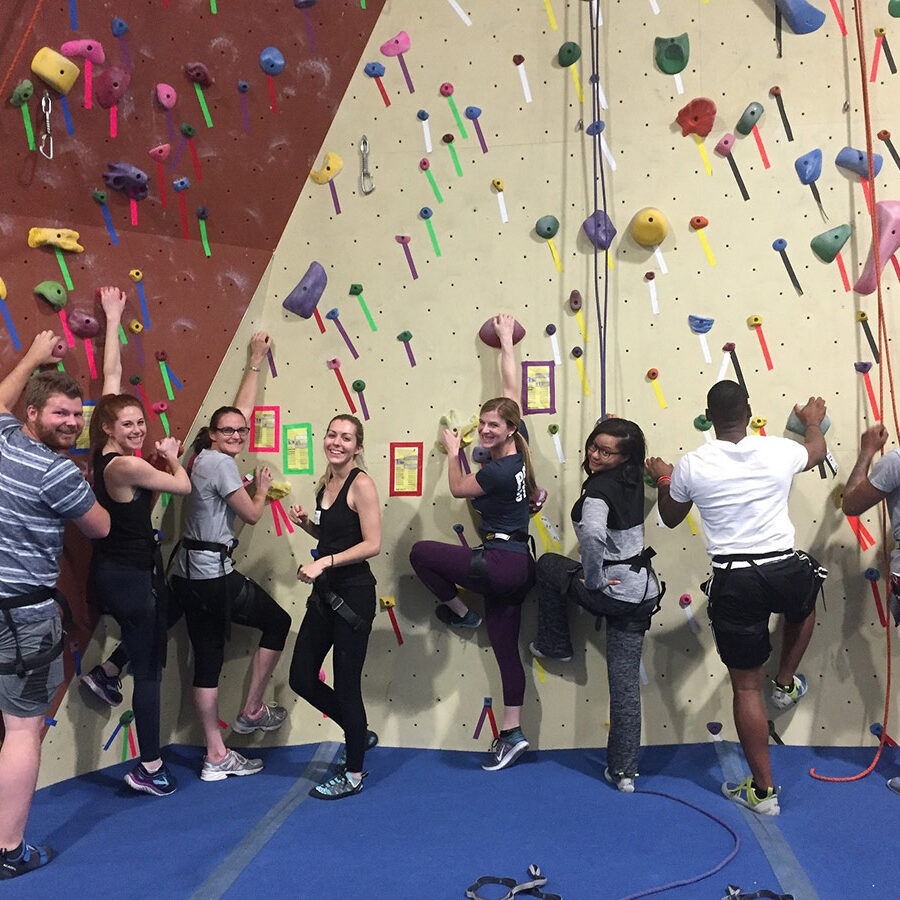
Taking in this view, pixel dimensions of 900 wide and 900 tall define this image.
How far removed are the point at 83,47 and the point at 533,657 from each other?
2.85 meters

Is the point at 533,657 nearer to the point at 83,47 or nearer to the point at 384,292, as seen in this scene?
the point at 384,292

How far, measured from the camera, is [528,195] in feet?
11.3

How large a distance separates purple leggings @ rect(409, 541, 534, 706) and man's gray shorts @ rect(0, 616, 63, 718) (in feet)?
4.31

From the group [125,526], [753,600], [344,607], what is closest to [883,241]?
[753,600]

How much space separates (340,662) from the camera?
2.91 m

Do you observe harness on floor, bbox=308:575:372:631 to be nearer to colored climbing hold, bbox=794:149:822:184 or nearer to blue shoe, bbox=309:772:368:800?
blue shoe, bbox=309:772:368:800

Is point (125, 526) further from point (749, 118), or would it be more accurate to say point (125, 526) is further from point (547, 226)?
point (749, 118)

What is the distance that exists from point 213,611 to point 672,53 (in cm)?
286

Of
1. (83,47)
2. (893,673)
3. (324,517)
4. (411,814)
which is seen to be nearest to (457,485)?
(324,517)

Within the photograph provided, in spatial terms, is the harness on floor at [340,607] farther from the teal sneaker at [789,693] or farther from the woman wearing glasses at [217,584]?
the teal sneaker at [789,693]

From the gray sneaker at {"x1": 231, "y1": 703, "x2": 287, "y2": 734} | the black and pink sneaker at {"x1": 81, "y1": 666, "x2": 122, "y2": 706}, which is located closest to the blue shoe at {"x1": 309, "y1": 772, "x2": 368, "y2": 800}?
the gray sneaker at {"x1": 231, "y1": 703, "x2": 287, "y2": 734}

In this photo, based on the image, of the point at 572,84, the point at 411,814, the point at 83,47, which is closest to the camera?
the point at 411,814

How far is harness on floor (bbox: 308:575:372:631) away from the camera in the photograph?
2877mm

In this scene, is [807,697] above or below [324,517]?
below
